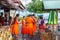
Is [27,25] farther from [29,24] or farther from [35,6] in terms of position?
[35,6]

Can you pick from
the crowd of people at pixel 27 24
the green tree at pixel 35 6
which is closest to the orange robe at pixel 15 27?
the crowd of people at pixel 27 24

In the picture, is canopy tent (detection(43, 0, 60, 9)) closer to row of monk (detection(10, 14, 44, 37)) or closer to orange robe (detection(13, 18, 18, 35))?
row of monk (detection(10, 14, 44, 37))

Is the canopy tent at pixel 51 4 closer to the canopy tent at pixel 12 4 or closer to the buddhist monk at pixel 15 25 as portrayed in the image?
the canopy tent at pixel 12 4

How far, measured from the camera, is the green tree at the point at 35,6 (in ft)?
12.0

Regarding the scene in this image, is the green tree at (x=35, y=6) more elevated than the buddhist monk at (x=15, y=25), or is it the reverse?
the green tree at (x=35, y=6)

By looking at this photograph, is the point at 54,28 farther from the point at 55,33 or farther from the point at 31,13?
the point at 31,13

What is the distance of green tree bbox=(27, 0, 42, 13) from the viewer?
3670mm

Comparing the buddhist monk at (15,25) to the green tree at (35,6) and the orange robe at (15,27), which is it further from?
the green tree at (35,6)

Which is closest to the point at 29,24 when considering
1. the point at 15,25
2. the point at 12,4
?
the point at 15,25

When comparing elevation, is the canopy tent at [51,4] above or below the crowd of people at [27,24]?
above

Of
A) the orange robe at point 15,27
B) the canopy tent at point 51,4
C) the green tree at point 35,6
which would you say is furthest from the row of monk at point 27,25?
the canopy tent at point 51,4

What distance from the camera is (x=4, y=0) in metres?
3.65

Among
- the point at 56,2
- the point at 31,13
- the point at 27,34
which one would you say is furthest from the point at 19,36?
the point at 56,2

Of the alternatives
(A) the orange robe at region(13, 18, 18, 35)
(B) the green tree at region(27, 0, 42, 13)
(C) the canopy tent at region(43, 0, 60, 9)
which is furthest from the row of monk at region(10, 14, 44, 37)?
(C) the canopy tent at region(43, 0, 60, 9)
